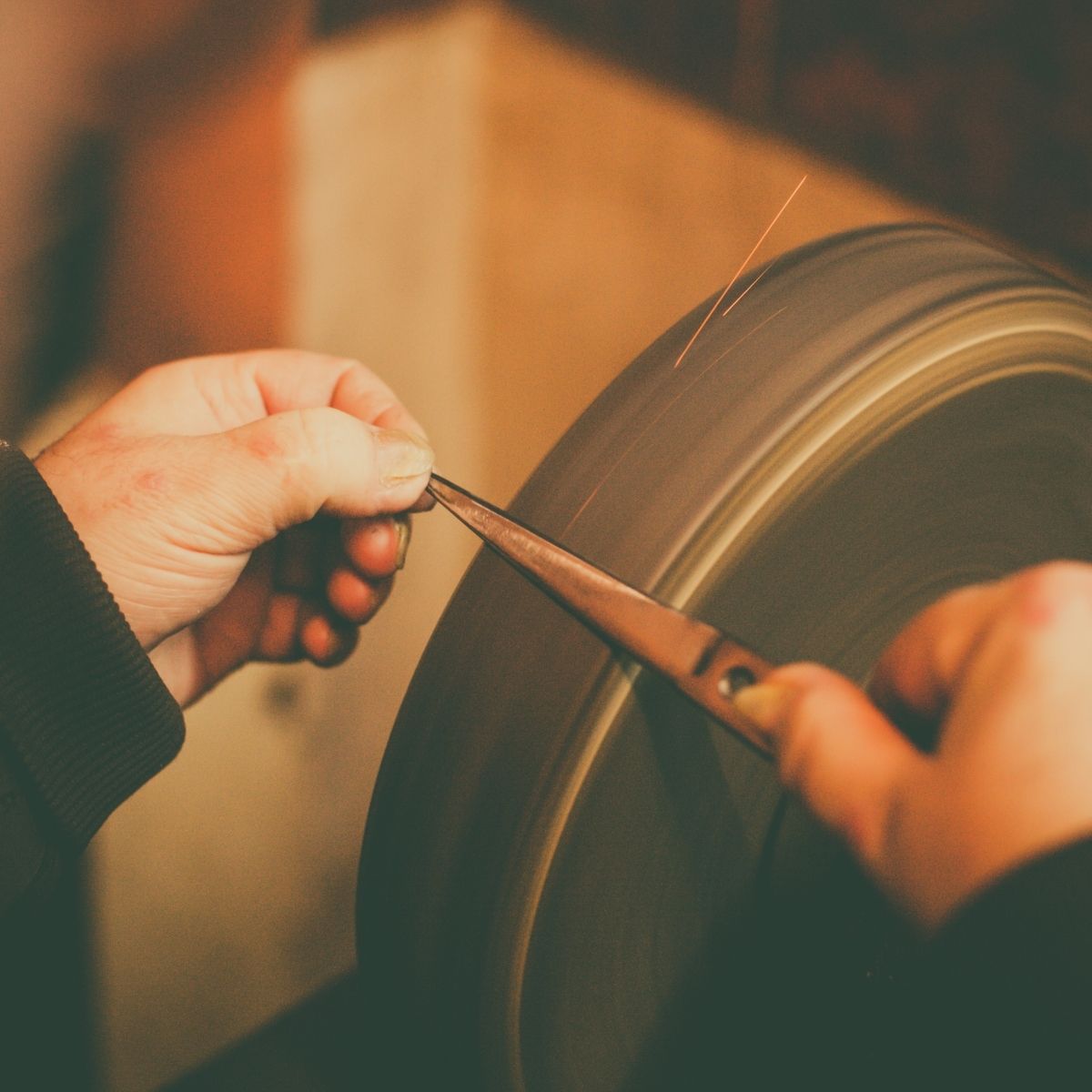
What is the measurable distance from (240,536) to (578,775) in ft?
0.78

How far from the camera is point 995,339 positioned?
18.0 inches

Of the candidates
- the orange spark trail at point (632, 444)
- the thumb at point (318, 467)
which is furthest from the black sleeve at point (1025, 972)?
the thumb at point (318, 467)

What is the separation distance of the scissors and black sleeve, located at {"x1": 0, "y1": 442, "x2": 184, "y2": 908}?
0.20m

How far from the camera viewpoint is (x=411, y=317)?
4.37ft

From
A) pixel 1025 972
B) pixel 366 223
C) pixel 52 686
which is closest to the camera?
pixel 1025 972

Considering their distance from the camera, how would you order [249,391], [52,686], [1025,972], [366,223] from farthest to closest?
[366,223], [249,391], [52,686], [1025,972]

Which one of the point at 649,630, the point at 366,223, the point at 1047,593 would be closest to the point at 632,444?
the point at 649,630

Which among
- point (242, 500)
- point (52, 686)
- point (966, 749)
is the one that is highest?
point (966, 749)

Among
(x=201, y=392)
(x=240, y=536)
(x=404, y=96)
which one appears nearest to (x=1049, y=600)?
(x=240, y=536)

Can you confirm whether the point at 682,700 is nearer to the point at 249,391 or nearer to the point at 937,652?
the point at 937,652

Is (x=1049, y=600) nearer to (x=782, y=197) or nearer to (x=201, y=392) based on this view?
(x=201, y=392)

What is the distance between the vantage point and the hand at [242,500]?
515 millimetres

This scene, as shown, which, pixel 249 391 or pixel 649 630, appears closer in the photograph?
pixel 649 630

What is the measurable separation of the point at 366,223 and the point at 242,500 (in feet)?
2.81
